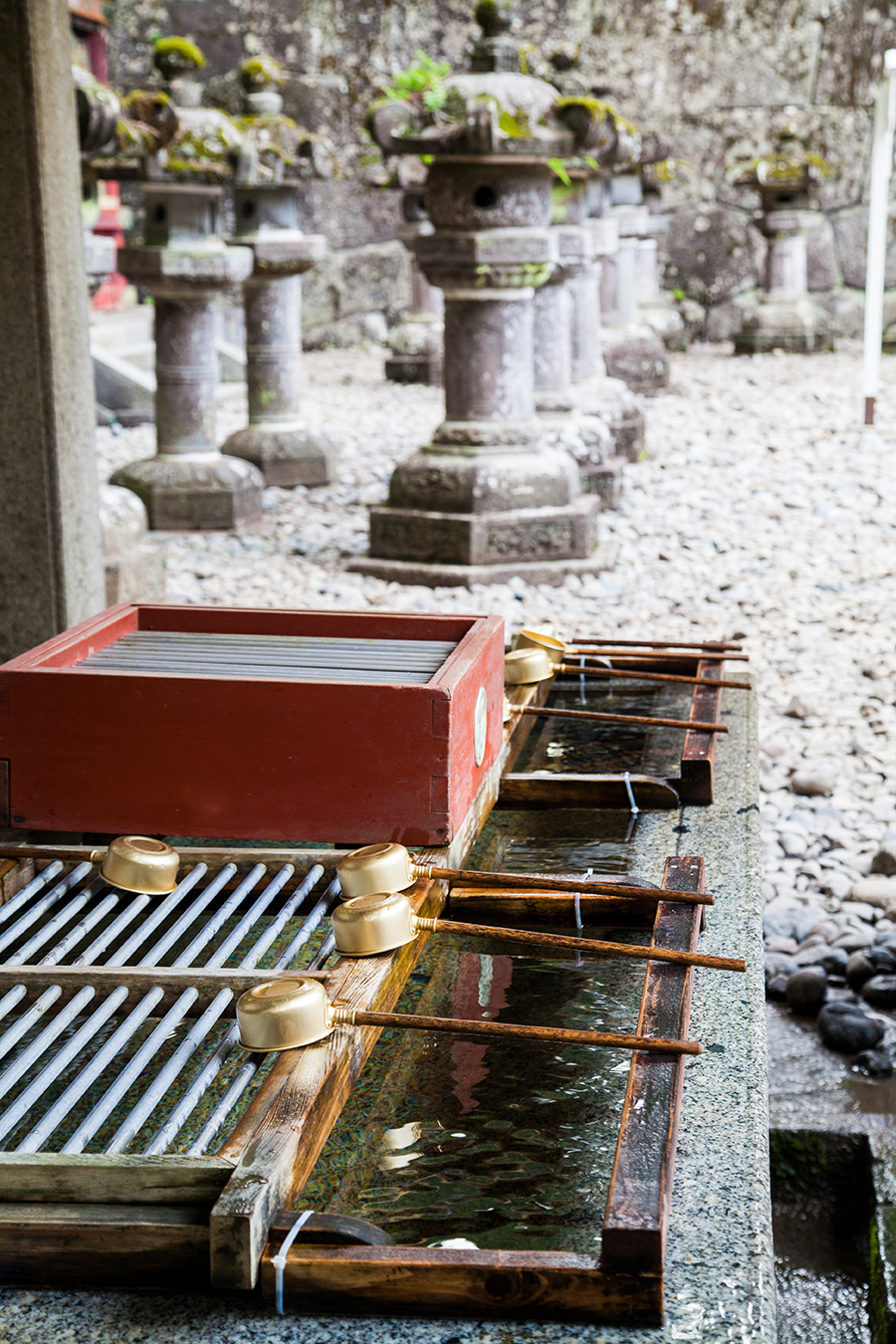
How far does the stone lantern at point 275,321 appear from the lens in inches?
307

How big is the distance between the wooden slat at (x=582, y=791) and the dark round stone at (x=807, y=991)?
35.4 inches

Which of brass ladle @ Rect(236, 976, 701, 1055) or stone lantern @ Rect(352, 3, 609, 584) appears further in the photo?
stone lantern @ Rect(352, 3, 609, 584)

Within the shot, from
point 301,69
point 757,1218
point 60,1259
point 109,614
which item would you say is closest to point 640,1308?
point 757,1218

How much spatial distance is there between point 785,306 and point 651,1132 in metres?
13.4

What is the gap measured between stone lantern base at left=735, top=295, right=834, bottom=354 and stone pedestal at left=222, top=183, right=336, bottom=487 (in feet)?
22.1

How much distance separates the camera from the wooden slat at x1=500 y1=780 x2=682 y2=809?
2.12m

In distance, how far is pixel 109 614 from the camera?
2.25 meters

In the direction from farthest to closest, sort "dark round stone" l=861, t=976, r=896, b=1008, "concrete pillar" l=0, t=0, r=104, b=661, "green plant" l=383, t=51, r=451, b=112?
1. "green plant" l=383, t=51, r=451, b=112
2. "concrete pillar" l=0, t=0, r=104, b=661
3. "dark round stone" l=861, t=976, r=896, b=1008

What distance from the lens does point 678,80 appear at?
1517 cm

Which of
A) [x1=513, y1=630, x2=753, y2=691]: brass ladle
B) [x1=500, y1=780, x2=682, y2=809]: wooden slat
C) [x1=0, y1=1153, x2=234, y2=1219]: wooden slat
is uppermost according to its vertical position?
[x1=513, y1=630, x2=753, y2=691]: brass ladle

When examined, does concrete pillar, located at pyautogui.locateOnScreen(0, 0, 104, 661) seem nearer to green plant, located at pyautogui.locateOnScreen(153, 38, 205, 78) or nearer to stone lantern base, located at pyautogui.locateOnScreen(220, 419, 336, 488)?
green plant, located at pyautogui.locateOnScreen(153, 38, 205, 78)

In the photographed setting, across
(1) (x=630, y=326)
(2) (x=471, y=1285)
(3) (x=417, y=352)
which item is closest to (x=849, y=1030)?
(2) (x=471, y=1285)

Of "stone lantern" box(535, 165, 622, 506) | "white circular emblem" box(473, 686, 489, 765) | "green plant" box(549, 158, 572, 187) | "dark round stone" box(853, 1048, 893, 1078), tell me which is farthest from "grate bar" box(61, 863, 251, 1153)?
"stone lantern" box(535, 165, 622, 506)

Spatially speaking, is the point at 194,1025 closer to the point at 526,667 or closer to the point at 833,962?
the point at 526,667
